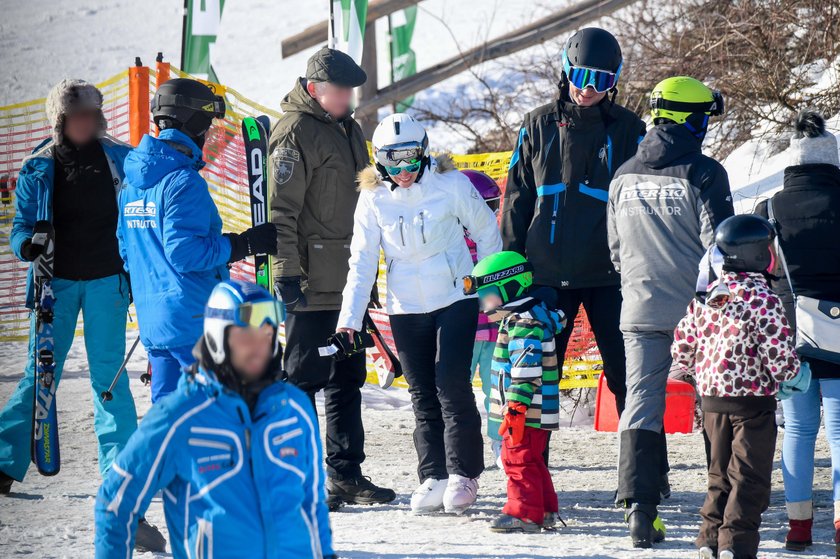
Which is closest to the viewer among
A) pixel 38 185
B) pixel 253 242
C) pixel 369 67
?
pixel 253 242

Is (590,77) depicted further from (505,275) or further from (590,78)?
(505,275)

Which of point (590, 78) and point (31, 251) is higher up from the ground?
point (590, 78)

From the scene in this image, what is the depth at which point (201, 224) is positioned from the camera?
5.18 metres

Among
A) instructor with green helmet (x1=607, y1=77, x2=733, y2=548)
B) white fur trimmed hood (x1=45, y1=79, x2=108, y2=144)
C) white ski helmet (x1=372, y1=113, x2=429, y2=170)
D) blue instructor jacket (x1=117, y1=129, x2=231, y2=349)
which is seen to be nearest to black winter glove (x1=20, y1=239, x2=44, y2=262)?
white fur trimmed hood (x1=45, y1=79, x2=108, y2=144)

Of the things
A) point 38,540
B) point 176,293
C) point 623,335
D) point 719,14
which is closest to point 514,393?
point 623,335

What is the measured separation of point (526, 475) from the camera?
540 centimetres

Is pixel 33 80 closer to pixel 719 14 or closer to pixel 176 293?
pixel 719 14

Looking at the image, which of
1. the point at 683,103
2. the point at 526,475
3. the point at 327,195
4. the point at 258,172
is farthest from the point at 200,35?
the point at 526,475

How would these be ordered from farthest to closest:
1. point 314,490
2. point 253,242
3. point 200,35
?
1. point 200,35
2. point 253,242
3. point 314,490

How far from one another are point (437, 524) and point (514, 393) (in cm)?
82

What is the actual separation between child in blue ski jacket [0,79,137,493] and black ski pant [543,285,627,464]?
2.23 meters

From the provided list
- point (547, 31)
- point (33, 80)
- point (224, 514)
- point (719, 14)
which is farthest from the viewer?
point (33, 80)

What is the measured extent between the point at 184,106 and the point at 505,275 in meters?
1.65

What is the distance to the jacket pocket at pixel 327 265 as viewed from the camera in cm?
622
